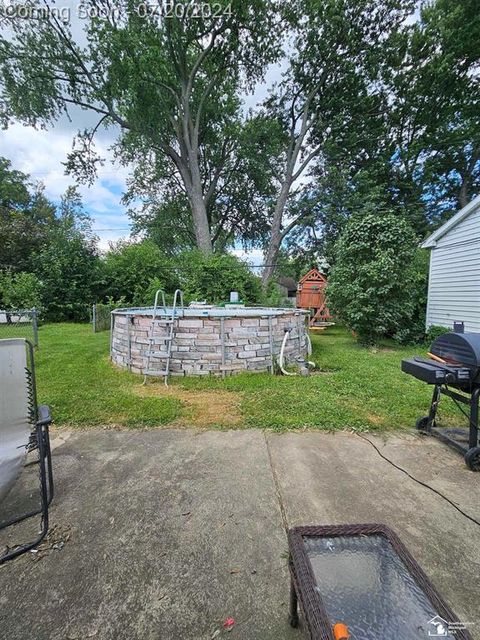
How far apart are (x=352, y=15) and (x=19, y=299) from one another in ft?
59.7

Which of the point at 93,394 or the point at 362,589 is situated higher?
the point at 362,589

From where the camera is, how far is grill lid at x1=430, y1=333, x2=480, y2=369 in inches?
91.7

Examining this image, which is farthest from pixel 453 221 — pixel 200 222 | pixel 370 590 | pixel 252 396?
pixel 200 222

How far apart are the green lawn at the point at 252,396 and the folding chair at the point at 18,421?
131cm

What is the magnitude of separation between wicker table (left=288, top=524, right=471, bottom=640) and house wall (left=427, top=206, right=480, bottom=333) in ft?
24.0

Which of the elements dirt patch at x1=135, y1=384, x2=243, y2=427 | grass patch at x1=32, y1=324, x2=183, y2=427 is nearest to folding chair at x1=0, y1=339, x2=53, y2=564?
grass patch at x1=32, y1=324, x2=183, y2=427

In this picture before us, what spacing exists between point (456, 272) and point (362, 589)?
27.6 ft

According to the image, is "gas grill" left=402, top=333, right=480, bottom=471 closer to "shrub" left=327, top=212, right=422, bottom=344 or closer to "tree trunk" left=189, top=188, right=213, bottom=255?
"shrub" left=327, top=212, right=422, bottom=344

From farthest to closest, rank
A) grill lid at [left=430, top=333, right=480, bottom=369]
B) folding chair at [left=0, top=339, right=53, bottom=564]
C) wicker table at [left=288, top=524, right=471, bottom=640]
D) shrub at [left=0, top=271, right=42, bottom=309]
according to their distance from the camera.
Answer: shrub at [left=0, top=271, right=42, bottom=309] < grill lid at [left=430, top=333, right=480, bottom=369] < folding chair at [left=0, top=339, right=53, bottom=564] < wicker table at [left=288, top=524, right=471, bottom=640]

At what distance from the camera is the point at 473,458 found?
7.75ft

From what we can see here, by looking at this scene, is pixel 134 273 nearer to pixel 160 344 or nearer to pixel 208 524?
pixel 160 344

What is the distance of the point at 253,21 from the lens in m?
12.6

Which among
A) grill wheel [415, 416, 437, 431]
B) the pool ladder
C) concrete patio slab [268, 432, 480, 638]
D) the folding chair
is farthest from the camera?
the pool ladder

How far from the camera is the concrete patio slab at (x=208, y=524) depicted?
1.26 m
